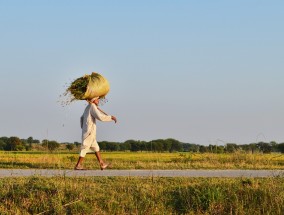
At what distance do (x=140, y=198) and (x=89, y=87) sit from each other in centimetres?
467

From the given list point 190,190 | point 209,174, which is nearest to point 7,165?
point 209,174

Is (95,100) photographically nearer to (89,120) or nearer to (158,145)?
(89,120)

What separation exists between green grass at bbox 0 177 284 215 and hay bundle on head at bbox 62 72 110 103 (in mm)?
3739

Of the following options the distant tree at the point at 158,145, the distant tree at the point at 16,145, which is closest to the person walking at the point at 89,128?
the distant tree at the point at 158,145

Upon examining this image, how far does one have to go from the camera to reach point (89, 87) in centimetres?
1525

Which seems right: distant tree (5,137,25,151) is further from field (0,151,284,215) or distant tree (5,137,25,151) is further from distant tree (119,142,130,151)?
field (0,151,284,215)

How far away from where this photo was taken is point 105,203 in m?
11.2

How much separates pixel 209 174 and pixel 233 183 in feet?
7.40

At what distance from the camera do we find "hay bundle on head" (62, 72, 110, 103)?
1527cm

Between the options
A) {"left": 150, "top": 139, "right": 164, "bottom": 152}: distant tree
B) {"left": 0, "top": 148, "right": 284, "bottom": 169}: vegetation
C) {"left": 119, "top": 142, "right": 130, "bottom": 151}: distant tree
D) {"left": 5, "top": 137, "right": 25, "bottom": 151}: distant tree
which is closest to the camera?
{"left": 0, "top": 148, "right": 284, "bottom": 169}: vegetation

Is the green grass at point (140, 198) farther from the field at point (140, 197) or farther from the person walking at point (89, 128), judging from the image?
the person walking at point (89, 128)

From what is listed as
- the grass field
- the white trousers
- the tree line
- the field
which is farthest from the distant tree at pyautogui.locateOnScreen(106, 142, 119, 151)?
the field

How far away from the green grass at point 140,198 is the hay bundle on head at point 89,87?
374 centimetres

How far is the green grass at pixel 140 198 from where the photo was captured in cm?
1117
